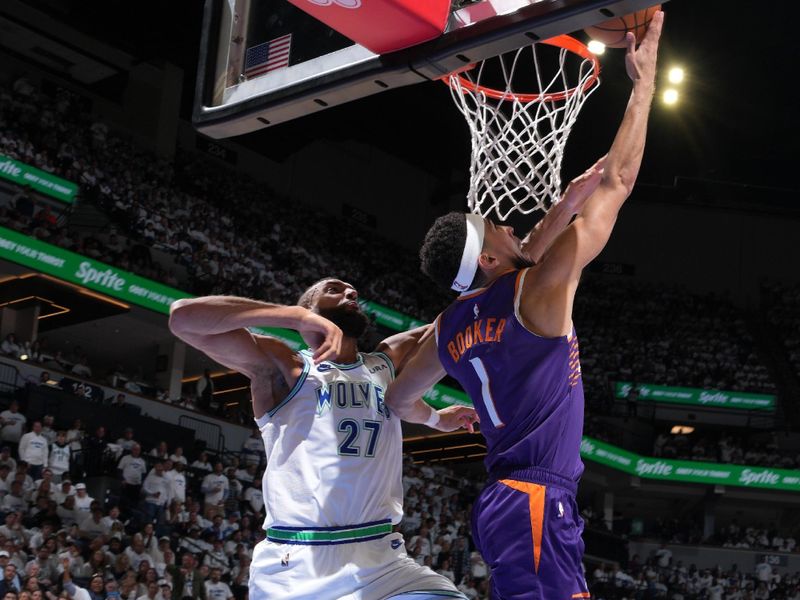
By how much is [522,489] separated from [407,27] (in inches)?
64.9

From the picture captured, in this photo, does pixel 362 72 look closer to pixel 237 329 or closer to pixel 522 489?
pixel 237 329

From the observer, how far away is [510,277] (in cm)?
363

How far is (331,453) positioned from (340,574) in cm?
45

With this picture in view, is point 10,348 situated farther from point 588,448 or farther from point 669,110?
point 669,110

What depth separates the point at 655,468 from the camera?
27281 millimetres

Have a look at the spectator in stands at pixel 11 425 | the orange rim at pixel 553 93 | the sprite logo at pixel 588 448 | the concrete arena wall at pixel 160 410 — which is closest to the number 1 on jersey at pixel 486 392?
the orange rim at pixel 553 93

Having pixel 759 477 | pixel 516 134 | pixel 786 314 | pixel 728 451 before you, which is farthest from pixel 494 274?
pixel 786 314

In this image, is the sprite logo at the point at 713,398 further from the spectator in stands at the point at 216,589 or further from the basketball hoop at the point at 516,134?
the basketball hoop at the point at 516,134

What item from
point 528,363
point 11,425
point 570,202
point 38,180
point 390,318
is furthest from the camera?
point 390,318

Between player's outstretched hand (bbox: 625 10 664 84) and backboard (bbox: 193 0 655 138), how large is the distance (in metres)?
0.38

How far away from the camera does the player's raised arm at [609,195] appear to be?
3.42m

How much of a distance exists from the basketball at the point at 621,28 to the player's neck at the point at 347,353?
5.04 feet

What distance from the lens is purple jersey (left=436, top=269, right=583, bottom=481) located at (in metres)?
3.51

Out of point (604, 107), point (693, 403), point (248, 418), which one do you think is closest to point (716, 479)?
point (693, 403)
